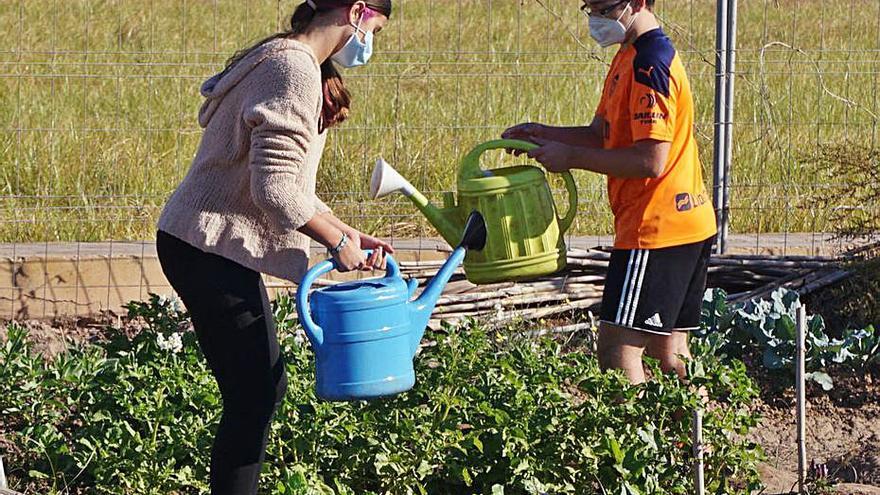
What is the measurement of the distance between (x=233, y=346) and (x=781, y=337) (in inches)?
91.1

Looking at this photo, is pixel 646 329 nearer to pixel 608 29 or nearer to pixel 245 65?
pixel 608 29

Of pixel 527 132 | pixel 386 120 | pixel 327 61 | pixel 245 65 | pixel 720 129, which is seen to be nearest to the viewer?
pixel 245 65

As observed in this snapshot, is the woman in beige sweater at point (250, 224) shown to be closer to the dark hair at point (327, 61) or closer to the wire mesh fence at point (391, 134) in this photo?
the dark hair at point (327, 61)

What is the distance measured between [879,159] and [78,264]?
10.8 feet

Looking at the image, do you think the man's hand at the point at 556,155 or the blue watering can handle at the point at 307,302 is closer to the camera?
the blue watering can handle at the point at 307,302

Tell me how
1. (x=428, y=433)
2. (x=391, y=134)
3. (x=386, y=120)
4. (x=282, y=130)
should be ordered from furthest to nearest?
(x=386, y=120), (x=391, y=134), (x=428, y=433), (x=282, y=130)

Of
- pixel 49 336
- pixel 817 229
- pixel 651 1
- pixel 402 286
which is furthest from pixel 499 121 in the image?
pixel 402 286

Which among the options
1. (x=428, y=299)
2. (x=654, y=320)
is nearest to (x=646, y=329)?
(x=654, y=320)

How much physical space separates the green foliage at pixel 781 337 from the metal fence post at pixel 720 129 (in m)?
0.95

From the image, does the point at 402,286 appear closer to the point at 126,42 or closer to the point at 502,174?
the point at 502,174

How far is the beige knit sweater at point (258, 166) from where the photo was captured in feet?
8.95

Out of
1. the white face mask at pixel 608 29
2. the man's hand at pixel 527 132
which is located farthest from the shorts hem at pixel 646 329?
the white face mask at pixel 608 29

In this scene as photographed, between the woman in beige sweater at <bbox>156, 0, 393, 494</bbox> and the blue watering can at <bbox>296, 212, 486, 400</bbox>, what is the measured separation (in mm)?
76

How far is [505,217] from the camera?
11.2 ft
